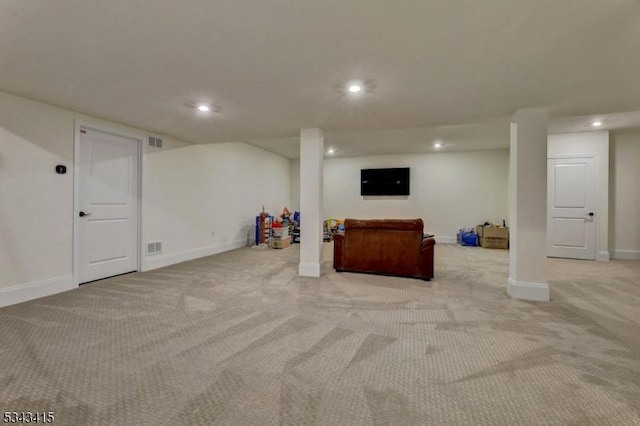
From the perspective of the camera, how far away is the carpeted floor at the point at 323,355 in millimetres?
1515

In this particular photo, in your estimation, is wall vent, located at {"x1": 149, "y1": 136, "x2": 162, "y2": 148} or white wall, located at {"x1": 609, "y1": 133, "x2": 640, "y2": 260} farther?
white wall, located at {"x1": 609, "y1": 133, "x2": 640, "y2": 260}

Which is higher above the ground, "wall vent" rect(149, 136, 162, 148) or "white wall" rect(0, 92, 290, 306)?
"wall vent" rect(149, 136, 162, 148)

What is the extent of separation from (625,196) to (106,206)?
29.7 ft

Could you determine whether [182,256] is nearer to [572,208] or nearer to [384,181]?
[384,181]

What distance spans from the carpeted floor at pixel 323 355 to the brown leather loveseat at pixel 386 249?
1.58ft

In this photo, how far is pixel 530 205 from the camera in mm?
3311

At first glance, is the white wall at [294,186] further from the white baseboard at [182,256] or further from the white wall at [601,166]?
the white wall at [601,166]

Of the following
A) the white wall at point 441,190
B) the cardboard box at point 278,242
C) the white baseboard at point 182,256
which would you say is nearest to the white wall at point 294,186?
the white wall at point 441,190

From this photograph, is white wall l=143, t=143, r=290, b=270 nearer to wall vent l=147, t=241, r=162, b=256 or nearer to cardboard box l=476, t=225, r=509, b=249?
wall vent l=147, t=241, r=162, b=256

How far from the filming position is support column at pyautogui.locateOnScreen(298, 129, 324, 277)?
4215mm

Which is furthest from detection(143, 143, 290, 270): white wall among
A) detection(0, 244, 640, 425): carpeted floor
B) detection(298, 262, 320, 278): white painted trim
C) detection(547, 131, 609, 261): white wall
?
detection(547, 131, 609, 261): white wall

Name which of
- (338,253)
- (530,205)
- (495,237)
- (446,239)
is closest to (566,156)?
(495,237)

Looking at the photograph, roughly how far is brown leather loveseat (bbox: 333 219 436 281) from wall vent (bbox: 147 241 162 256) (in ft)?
9.73

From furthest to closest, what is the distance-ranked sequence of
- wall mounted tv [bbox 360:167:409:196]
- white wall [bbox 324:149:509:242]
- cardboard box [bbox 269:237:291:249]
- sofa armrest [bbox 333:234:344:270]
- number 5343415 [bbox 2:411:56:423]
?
wall mounted tv [bbox 360:167:409:196] → white wall [bbox 324:149:509:242] → cardboard box [bbox 269:237:291:249] → sofa armrest [bbox 333:234:344:270] → number 5343415 [bbox 2:411:56:423]
